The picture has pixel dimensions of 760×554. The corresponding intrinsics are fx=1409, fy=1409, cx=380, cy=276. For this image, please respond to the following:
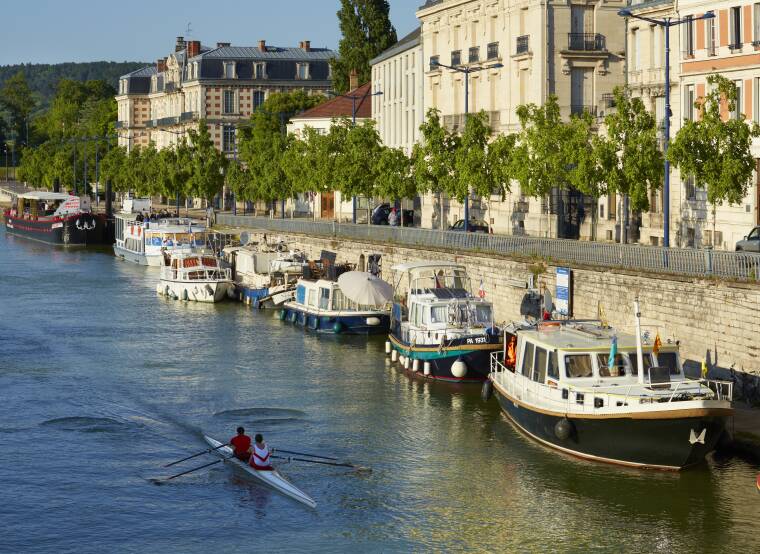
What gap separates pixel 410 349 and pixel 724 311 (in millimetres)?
12835

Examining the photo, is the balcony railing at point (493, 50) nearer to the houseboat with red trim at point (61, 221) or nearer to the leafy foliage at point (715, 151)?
the leafy foliage at point (715, 151)

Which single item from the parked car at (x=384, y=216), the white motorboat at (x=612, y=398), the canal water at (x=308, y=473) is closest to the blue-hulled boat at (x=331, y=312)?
the canal water at (x=308, y=473)

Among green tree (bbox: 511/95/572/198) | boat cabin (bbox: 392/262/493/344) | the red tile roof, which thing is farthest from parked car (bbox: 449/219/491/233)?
the red tile roof

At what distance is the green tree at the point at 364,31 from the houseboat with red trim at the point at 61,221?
28.6 metres

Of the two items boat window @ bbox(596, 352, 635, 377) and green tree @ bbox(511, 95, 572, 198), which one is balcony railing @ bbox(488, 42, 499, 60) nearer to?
green tree @ bbox(511, 95, 572, 198)

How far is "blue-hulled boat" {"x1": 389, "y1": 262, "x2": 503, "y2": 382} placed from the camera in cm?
4872

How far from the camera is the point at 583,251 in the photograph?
53.1m

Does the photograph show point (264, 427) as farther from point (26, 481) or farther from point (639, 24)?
point (639, 24)

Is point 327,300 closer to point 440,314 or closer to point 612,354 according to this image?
point 440,314

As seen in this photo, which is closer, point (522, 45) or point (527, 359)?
point (527, 359)

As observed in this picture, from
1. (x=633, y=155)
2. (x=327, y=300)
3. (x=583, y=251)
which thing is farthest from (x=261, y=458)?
(x=327, y=300)

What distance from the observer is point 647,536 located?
32125mm

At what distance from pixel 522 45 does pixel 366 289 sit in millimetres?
22850

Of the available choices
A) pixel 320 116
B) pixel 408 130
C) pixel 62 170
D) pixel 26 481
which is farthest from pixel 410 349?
pixel 62 170
